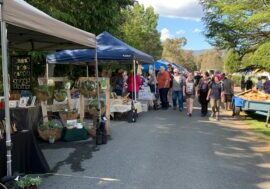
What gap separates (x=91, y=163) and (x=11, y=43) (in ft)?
14.4

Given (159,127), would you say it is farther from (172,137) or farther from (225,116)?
(225,116)

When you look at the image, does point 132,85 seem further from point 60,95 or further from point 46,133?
point 46,133

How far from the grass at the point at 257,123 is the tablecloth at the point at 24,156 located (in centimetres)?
765

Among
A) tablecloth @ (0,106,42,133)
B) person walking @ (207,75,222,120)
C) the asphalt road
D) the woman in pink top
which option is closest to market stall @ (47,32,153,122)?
the woman in pink top

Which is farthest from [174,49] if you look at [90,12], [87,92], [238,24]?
[87,92]

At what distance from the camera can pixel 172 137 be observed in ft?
38.7

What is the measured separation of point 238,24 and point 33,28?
21.4m

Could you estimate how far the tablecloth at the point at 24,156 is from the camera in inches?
251

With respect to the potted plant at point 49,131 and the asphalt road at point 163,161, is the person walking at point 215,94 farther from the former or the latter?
the potted plant at point 49,131

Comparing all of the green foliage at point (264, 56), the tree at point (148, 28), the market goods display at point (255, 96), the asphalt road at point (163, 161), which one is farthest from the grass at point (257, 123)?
the tree at point (148, 28)

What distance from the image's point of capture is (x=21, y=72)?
33.6 feet

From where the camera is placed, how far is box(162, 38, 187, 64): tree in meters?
100

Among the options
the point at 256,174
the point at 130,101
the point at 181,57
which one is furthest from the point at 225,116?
the point at 181,57

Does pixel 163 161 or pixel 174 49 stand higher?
pixel 174 49
